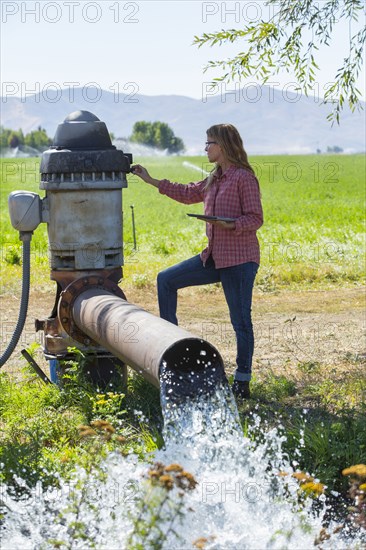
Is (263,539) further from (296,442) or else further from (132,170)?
(132,170)

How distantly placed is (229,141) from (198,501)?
2.59 metres

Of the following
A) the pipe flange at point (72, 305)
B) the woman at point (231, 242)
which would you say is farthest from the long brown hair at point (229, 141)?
the pipe flange at point (72, 305)

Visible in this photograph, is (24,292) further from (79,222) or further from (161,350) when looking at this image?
(161,350)

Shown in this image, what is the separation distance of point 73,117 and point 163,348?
2.35 meters

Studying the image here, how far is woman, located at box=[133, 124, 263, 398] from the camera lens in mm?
5677

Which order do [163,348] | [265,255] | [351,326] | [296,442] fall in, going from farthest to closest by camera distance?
[265,255]
[351,326]
[296,442]
[163,348]

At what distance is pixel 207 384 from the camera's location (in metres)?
4.59

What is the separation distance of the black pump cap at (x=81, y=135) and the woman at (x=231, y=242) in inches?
12.2

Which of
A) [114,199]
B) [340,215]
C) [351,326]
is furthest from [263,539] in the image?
[340,215]

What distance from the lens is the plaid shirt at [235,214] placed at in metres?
5.68

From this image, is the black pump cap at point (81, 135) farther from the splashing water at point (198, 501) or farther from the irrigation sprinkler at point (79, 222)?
the splashing water at point (198, 501)

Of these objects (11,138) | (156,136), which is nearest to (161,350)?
(11,138)

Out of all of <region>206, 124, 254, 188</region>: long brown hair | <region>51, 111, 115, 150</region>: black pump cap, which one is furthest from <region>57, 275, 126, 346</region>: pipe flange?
<region>206, 124, 254, 188</region>: long brown hair

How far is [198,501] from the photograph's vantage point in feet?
12.5
